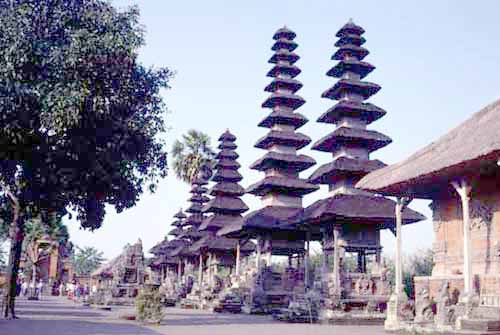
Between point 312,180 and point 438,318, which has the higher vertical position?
point 312,180

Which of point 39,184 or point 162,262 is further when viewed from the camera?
point 162,262

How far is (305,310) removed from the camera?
24.4 m

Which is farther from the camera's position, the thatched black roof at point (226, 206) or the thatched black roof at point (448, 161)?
the thatched black roof at point (226, 206)

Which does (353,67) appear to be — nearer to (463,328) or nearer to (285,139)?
(285,139)

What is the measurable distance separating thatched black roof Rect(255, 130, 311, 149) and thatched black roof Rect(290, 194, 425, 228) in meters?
8.83

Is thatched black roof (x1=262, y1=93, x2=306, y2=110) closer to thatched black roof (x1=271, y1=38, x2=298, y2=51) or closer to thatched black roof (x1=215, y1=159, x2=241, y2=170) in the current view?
thatched black roof (x1=271, y1=38, x2=298, y2=51)

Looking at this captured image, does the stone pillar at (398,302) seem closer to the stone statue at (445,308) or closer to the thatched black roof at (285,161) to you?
the stone statue at (445,308)

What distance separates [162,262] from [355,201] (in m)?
38.6

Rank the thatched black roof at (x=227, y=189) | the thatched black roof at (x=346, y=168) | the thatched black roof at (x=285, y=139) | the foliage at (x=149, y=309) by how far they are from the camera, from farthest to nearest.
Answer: the thatched black roof at (x=227, y=189) → the thatched black roof at (x=285, y=139) → the thatched black roof at (x=346, y=168) → the foliage at (x=149, y=309)

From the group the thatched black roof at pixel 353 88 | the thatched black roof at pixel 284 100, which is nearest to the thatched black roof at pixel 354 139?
the thatched black roof at pixel 353 88

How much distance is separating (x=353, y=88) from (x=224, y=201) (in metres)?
15.6

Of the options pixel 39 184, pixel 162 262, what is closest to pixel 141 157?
pixel 39 184

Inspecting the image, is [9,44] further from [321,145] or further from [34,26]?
[321,145]

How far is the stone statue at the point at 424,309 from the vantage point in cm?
1658
